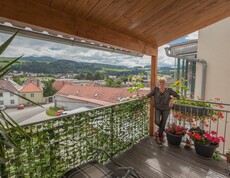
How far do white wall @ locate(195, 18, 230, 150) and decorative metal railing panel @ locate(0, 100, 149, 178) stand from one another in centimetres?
299

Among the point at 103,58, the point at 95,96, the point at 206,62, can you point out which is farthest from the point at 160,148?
the point at 206,62

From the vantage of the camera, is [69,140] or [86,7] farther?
[69,140]

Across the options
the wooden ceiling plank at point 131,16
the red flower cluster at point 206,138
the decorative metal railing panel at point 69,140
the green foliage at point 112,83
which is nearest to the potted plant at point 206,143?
the red flower cluster at point 206,138

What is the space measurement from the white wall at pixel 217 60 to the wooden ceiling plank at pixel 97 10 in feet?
14.3

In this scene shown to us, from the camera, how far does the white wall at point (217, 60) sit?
14.3ft

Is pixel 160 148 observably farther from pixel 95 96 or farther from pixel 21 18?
pixel 21 18

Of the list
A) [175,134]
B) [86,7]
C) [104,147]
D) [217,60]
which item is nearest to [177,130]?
[175,134]

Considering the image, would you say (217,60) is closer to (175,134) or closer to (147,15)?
(175,134)

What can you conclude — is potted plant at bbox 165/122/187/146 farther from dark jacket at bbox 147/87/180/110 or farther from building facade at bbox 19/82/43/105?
building facade at bbox 19/82/43/105

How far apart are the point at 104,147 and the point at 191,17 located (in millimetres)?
2857

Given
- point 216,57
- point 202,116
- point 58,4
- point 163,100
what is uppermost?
point 58,4

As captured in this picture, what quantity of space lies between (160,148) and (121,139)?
101 centimetres

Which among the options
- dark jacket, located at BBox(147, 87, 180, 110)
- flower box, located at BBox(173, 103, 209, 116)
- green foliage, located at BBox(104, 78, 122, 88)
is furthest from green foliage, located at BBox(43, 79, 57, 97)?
flower box, located at BBox(173, 103, 209, 116)

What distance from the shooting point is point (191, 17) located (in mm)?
2422
